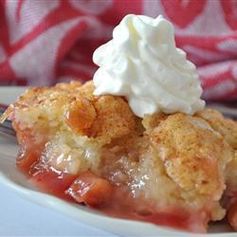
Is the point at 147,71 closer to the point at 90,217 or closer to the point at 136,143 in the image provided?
the point at 136,143

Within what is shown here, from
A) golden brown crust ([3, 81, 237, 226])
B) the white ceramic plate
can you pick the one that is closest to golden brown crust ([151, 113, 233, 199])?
golden brown crust ([3, 81, 237, 226])

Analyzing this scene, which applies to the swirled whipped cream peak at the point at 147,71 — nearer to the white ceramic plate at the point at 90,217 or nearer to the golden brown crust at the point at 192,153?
the golden brown crust at the point at 192,153

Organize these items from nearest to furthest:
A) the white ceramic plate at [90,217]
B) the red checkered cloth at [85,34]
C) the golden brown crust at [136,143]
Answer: the white ceramic plate at [90,217]
the golden brown crust at [136,143]
the red checkered cloth at [85,34]

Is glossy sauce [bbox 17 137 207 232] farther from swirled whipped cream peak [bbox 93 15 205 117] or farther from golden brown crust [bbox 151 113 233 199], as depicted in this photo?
swirled whipped cream peak [bbox 93 15 205 117]

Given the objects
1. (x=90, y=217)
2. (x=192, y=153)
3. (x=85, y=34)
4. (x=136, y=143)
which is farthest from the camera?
(x=85, y=34)

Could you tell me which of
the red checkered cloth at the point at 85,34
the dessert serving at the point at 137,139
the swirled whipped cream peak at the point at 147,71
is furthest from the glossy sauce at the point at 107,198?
the red checkered cloth at the point at 85,34

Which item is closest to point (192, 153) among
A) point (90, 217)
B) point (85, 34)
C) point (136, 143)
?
point (136, 143)

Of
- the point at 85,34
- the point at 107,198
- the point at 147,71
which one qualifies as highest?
the point at 147,71
